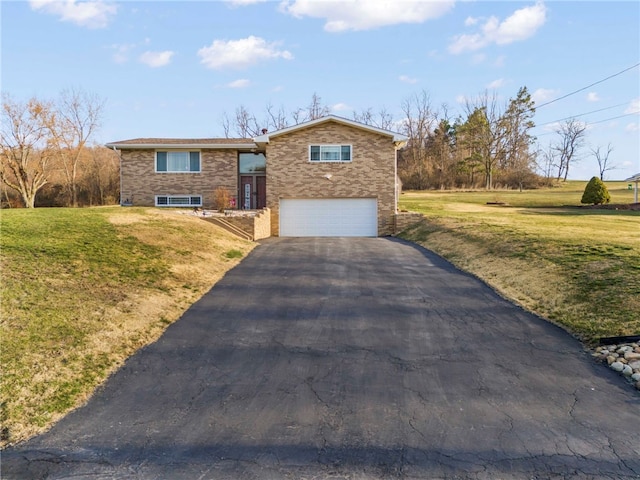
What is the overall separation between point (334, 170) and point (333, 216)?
2190 millimetres

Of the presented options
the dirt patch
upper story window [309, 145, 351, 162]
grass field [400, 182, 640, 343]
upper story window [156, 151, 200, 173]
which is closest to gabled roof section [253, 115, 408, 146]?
upper story window [309, 145, 351, 162]

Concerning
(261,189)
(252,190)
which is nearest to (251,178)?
(252,190)

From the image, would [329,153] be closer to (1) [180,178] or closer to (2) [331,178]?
(2) [331,178]

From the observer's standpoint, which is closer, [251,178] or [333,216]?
[333,216]

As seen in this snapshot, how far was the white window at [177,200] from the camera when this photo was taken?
81.7ft

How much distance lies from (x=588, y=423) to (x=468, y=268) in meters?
8.23

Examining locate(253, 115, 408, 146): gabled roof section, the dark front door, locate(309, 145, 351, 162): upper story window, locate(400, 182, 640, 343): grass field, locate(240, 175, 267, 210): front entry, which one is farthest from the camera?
the dark front door

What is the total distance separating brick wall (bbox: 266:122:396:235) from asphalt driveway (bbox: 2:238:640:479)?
13387 mm

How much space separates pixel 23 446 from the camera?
4605mm

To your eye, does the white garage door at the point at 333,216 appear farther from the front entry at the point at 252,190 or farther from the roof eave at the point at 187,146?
the roof eave at the point at 187,146

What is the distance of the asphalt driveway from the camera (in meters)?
4.36

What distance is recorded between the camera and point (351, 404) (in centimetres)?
550

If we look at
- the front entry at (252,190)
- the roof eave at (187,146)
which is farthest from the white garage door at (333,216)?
the roof eave at (187,146)

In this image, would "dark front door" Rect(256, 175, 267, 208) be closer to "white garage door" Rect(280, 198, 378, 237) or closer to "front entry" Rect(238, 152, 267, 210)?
"front entry" Rect(238, 152, 267, 210)
